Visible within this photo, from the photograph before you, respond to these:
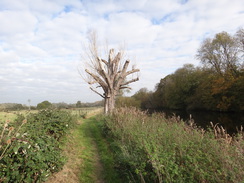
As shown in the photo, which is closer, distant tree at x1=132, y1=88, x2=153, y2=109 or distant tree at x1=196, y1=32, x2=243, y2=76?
distant tree at x1=196, y1=32, x2=243, y2=76

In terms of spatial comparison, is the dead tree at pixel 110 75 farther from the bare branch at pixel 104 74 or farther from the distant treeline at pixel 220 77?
the distant treeline at pixel 220 77

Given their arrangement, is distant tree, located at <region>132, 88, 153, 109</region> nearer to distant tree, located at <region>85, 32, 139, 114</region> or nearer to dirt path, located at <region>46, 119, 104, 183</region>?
distant tree, located at <region>85, 32, 139, 114</region>

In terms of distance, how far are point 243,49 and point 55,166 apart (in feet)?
102

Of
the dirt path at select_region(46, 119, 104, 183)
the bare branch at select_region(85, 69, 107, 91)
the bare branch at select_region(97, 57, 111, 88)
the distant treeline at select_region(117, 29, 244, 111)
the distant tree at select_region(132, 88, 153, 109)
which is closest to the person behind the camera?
the dirt path at select_region(46, 119, 104, 183)

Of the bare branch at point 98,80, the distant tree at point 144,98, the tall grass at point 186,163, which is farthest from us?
the distant tree at point 144,98

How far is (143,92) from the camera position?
225 feet

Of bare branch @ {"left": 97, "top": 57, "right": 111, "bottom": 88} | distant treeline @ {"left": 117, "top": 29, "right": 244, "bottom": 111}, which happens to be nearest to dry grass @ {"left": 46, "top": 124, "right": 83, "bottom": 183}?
bare branch @ {"left": 97, "top": 57, "right": 111, "bottom": 88}

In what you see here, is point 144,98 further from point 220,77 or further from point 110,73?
point 110,73

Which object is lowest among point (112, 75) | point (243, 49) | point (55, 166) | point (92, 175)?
point (92, 175)

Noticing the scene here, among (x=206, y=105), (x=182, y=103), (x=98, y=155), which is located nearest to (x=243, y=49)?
(x=206, y=105)

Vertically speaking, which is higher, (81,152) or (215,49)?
(215,49)

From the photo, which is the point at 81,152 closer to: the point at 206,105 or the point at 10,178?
the point at 10,178

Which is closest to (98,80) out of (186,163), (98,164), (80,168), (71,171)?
(98,164)

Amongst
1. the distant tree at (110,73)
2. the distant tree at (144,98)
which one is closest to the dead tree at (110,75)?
the distant tree at (110,73)
